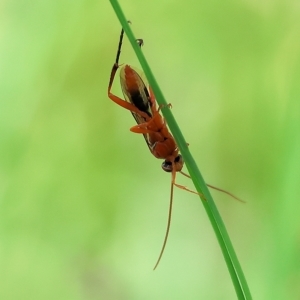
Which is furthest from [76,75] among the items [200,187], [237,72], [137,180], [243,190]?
[200,187]

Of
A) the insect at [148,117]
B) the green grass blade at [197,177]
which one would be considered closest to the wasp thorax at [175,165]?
the insect at [148,117]

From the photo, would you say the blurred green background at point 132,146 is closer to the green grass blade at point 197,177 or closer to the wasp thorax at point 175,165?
the wasp thorax at point 175,165

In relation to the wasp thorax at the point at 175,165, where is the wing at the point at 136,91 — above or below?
above

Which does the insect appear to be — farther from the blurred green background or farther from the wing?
the blurred green background

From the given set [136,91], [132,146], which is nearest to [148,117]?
[136,91]

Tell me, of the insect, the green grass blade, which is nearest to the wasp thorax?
the insect

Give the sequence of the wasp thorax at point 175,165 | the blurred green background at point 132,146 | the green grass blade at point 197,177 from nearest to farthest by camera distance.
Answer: the green grass blade at point 197,177, the wasp thorax at point 175,165, the blurred green background at point 132,146

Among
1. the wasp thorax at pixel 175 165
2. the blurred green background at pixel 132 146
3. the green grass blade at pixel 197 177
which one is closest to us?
the green grass blade at pixel 197 177

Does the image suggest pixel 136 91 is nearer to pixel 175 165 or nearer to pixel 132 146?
pixel 175 165

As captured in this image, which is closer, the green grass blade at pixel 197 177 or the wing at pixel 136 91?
the green grass blade at pixel 197 177
